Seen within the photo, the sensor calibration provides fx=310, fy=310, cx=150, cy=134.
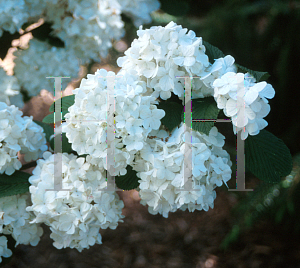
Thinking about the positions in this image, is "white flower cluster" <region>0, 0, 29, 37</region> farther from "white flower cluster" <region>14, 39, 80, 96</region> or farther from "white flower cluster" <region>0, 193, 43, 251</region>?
"white flower cluster" <region>0, 193, 43, 251</region>

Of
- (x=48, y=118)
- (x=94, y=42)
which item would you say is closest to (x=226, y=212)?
(x=94, y=42)

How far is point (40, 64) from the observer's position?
1043 millimetres

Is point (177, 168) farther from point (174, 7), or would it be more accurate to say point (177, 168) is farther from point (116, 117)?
point (174, 7)

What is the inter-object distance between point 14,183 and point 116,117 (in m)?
0.37

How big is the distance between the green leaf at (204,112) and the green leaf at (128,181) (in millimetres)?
166

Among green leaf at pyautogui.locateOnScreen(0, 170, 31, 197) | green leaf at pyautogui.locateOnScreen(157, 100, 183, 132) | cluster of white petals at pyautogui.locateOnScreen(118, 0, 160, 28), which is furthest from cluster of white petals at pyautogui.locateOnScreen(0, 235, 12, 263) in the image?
cluster of white petals at pyautogui.locateOnScreen(118, 0, 160, 28)

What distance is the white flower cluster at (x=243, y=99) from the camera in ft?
1.66

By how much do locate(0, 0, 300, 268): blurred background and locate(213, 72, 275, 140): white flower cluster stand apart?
0.83 m

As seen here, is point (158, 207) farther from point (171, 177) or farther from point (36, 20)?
point (36, 20)

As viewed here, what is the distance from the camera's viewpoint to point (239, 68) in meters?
0.62

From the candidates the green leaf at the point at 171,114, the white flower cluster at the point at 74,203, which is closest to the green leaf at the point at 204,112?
the green leaf at the point at 171,114

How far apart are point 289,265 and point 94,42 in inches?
47.7

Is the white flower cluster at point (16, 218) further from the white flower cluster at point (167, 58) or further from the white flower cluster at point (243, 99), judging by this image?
the white flower cluster at point (243, 99)

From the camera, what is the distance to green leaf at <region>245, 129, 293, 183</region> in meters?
0.62
